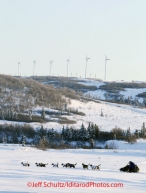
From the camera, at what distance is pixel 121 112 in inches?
3494

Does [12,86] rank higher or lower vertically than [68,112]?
higher

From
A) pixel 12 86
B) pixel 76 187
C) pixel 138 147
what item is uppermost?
pixel 12 86

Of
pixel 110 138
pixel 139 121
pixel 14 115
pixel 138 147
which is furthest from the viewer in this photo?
pixel 139 121

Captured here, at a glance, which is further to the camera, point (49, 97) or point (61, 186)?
point (49, 97)

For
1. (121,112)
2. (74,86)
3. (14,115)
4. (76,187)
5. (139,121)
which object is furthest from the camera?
(74,86)

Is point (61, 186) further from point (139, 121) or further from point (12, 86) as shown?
point (12, 86)

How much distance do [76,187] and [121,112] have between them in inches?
2997

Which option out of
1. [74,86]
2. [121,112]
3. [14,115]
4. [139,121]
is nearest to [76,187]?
[14,115]

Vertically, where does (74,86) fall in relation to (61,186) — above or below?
above

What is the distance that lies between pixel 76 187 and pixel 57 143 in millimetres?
42726

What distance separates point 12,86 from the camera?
308 feet

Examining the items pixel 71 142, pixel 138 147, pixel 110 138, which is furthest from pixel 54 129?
pixel 138 147

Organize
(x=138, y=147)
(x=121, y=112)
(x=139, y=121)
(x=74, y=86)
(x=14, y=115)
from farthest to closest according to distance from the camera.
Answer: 1. (x=74, y=86)
2. (x=121, y=112)
3. (x=139, y=121)
4. (x=14, y=115)
5. (x=138, y=147)

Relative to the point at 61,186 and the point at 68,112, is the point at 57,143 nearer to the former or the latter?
the point at 68,112
